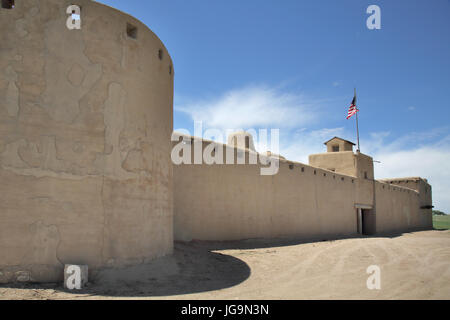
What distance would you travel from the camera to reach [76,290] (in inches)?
191

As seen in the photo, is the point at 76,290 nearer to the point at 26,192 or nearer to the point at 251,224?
the point at 26,192

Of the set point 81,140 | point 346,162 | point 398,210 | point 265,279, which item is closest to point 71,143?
point 81,140

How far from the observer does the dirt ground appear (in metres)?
5.04

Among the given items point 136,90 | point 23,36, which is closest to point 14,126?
point 23,36

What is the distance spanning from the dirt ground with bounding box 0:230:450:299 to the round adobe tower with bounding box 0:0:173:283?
34 cm

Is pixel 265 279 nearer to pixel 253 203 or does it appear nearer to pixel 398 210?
pixel 253 203

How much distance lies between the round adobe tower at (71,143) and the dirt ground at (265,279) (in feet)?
1.12

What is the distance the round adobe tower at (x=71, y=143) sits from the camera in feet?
16.3

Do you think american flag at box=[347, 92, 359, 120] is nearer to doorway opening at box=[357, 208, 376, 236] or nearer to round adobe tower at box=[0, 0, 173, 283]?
doorway opening at box=[357, 208, 376, 236]

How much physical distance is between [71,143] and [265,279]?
4082 millimetres

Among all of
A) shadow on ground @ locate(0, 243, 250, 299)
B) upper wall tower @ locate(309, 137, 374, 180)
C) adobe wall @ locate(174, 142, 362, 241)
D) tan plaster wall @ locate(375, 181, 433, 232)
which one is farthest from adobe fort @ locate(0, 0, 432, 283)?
tan plaster wall @ locate(375, 181, 433, 232)

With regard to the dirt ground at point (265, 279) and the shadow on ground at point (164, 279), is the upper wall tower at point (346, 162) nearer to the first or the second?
the dirt ground at point (265, 279)

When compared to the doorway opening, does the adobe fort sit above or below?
above

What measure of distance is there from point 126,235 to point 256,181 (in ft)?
26.6
